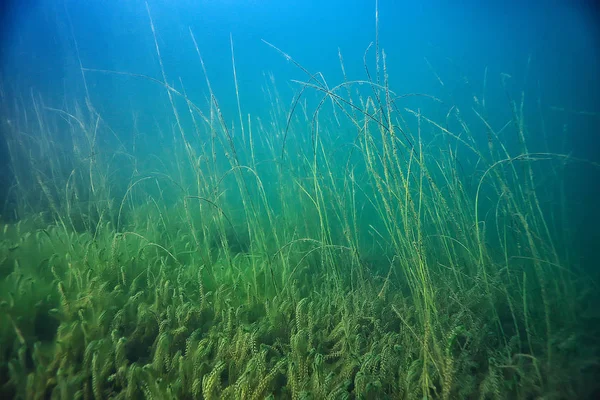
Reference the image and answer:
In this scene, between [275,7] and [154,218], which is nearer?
[154,218]

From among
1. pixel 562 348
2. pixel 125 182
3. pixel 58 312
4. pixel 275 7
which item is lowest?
pixel 125 182

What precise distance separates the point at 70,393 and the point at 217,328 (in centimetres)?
57

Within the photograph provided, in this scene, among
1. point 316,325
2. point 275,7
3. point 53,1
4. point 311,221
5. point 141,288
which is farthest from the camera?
point 275,7

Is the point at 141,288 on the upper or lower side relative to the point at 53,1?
lower

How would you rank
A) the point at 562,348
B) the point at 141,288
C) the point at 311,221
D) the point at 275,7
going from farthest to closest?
the point at 275,7
the point at 311,221
the point at 141,288
the point at 562,348

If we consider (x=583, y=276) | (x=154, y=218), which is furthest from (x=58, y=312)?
(x=583, y=276)

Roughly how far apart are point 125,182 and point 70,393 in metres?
3.96

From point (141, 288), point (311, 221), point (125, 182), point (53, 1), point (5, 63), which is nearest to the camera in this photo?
point (141, 288)

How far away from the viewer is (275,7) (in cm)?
2483

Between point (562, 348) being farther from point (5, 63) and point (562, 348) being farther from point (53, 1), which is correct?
point (53, 1)

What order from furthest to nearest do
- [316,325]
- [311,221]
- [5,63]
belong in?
[5,63] < [311,221] < [316,325]

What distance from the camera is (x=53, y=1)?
695cm

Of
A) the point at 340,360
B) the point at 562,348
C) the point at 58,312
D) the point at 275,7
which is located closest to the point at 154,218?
the point at 58,312

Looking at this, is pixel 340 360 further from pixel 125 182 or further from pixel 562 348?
pixel 125 182
